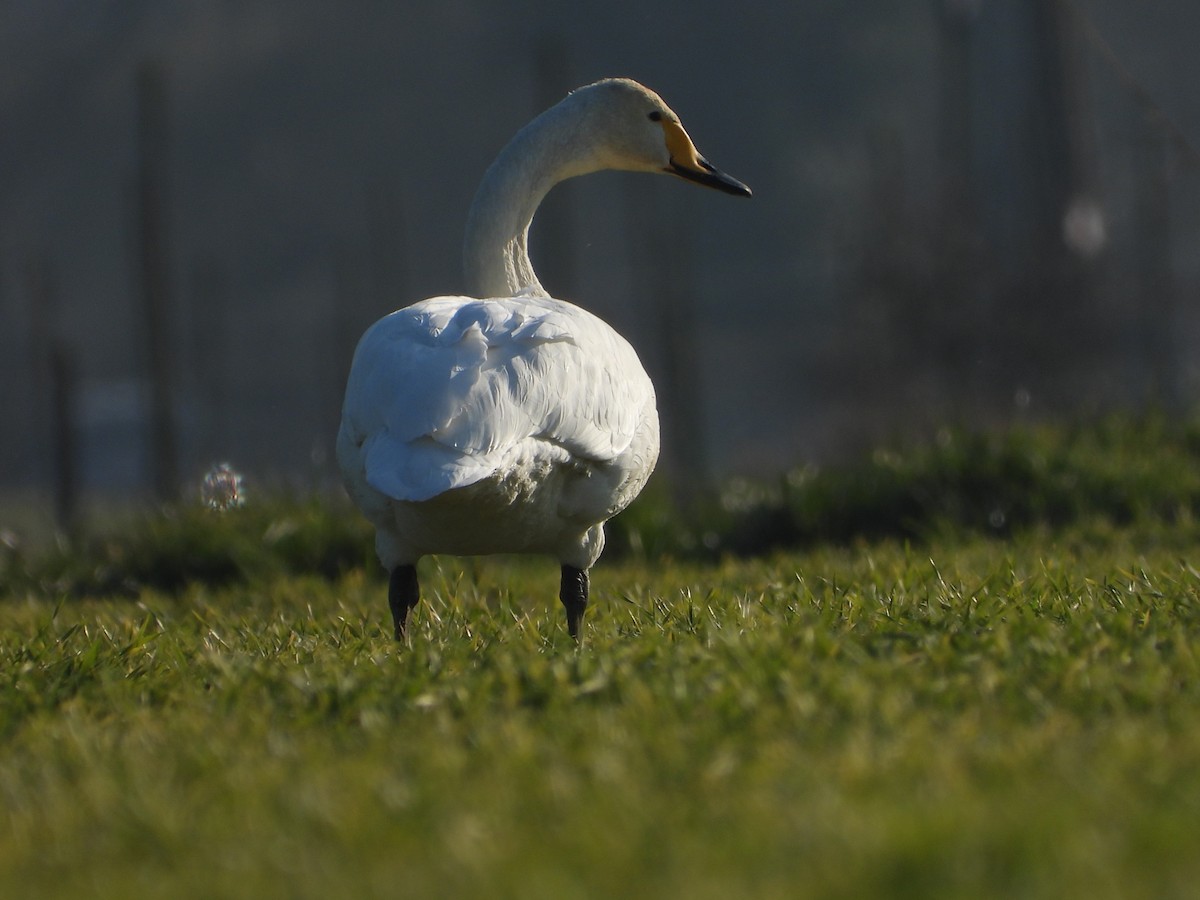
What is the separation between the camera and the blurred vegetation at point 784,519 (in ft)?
23.3

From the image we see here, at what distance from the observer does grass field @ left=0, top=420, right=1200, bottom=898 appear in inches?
71.6

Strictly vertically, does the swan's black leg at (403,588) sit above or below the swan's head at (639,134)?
below

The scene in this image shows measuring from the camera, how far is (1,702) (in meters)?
3.24

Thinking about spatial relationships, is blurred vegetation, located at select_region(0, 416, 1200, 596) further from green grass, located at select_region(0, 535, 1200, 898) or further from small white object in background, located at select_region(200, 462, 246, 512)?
green grass, located at select_region(0, 535, 1200, 898)

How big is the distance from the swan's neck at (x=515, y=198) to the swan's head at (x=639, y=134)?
0.09 metres

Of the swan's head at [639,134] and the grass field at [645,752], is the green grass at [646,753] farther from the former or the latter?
the swan's head at [639,134]

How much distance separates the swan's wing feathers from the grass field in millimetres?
458

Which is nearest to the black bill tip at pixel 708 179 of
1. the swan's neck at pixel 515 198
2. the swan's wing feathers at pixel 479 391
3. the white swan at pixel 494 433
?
the swan's neck at pixel 515 198

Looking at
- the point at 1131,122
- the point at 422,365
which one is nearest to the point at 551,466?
the point at 422,365

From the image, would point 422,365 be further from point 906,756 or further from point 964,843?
point 964,843

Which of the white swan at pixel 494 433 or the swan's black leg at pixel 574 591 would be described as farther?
the swan's black leg at pixel 574 591

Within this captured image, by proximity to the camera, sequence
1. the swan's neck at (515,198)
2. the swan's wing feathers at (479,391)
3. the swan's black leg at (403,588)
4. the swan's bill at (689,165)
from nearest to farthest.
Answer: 1. the swan's wing feathers at (479,391)
2. the swan's black leg at (403,588)
3. the swan's neck at (515,198)
4. the swan's bill at (689,165)

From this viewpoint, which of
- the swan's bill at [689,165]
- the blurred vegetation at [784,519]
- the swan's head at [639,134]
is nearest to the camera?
the swan's head at [639,134]

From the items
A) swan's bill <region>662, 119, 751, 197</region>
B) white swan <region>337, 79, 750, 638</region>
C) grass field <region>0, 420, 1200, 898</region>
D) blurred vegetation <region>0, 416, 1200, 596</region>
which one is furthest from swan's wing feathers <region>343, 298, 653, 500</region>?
blurred vegetation <region>0, 416, 1200, 596</region>
